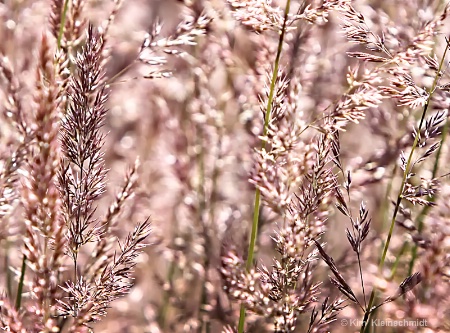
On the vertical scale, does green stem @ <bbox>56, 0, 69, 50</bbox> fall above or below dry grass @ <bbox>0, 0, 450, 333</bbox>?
above

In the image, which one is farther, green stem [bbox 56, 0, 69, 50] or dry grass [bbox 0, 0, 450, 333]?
green stem [bbox 56, 0, 69, 50]

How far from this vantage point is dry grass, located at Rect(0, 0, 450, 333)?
902 mm

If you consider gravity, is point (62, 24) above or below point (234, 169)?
above

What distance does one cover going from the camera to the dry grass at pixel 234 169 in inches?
35.5

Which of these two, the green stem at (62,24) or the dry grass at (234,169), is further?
the green stem at (62,24)

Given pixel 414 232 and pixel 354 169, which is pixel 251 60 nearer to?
pixel 354 169

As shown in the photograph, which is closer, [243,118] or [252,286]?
[252,286]

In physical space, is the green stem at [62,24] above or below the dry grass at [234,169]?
above

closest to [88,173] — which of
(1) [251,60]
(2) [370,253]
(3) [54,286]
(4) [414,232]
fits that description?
(3) [54,286]

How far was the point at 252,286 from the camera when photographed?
37.5 inches

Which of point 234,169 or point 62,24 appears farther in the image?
point 234,169

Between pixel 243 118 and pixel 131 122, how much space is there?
0.76m

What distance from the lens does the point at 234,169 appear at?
210 centimetres

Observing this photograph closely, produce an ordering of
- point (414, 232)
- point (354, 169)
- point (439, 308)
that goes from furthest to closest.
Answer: point (354, 169) → point (414, 232) → point (439, 308)
